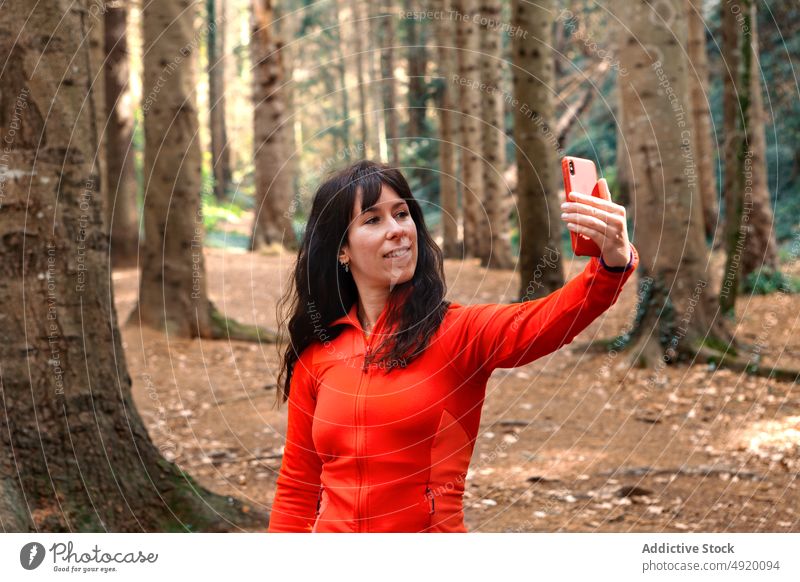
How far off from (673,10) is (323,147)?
4628 cm

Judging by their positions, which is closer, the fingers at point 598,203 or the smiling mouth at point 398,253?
the fingers at point 598,203

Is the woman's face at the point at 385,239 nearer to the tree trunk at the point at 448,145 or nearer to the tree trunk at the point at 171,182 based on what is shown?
the tree trunk at the point at 171,182

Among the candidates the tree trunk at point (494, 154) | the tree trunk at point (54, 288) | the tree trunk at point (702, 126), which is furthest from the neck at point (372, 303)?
the tree trunk at point (494, 154)

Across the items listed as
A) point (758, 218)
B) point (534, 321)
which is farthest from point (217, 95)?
point (534, 321)

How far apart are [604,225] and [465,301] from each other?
10.1 meters

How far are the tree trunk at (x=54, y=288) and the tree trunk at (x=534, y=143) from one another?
A: 249 inches

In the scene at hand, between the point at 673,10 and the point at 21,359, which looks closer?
the point at 21,359

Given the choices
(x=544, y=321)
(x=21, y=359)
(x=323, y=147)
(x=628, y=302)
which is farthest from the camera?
(x=323, y=147)

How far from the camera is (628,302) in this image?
433 inches

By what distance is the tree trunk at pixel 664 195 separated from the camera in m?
8.12

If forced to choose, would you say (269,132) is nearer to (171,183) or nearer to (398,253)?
(171,183)
